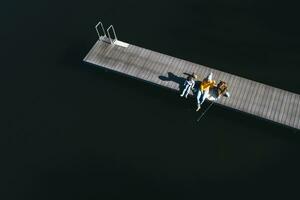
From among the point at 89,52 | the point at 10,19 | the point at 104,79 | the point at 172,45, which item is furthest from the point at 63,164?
the point at 10,19

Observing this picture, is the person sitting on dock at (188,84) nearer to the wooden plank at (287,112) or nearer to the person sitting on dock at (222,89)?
the person sitting on dock at (222,89)

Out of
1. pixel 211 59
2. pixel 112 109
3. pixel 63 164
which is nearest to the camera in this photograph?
pixel 63 164

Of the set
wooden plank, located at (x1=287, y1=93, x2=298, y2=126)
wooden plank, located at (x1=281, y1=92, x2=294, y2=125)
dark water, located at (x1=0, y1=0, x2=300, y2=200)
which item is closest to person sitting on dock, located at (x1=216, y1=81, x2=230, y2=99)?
dark water, located at (x1=0, y1=0, x2=300, y2=200)

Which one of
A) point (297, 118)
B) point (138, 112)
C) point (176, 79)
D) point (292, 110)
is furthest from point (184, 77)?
point (297, 118)

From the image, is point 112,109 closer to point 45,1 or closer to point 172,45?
point 172,45

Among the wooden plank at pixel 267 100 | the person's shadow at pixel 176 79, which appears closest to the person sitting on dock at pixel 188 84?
the person's shadow at pixel 176 79

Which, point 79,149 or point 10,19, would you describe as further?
point 10,19

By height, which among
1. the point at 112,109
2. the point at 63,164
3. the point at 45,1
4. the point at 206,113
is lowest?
the point at 63,164
